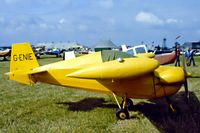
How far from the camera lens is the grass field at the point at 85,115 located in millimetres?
6902

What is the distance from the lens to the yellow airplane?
7074 millimetres

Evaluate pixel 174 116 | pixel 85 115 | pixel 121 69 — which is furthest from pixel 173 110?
pixel 85 115

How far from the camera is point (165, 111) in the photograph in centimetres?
855

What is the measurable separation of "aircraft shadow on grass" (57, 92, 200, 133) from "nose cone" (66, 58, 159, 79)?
52.6 inches

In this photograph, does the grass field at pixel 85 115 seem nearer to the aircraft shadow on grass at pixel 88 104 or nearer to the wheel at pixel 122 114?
the aircraft shadow on grass at pixel 88 104

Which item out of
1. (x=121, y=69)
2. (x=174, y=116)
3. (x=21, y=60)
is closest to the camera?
(x=121, y=69)

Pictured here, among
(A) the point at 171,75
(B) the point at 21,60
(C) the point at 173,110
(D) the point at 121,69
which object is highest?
(B) the point at 21,60

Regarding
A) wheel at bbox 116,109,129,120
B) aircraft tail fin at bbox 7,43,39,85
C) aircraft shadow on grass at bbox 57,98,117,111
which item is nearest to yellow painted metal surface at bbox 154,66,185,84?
A: wheel at bbox 116,109,129,120

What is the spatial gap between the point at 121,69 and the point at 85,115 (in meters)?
1.89

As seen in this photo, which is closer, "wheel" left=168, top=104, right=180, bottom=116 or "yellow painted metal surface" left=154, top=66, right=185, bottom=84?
"yellow painted metal surface" left=154, top=66, right=185, bottom=84

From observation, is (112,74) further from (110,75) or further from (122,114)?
(122,114)

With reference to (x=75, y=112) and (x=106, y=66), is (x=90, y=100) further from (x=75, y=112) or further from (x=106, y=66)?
(x=106, y=66)

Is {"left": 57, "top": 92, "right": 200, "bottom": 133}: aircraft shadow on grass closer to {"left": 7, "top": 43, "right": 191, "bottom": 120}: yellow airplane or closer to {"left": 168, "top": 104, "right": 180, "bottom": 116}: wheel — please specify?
{"left": 168, "top": 104, "right": 180, "bottom": 116}: wheel

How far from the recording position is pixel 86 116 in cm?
802
